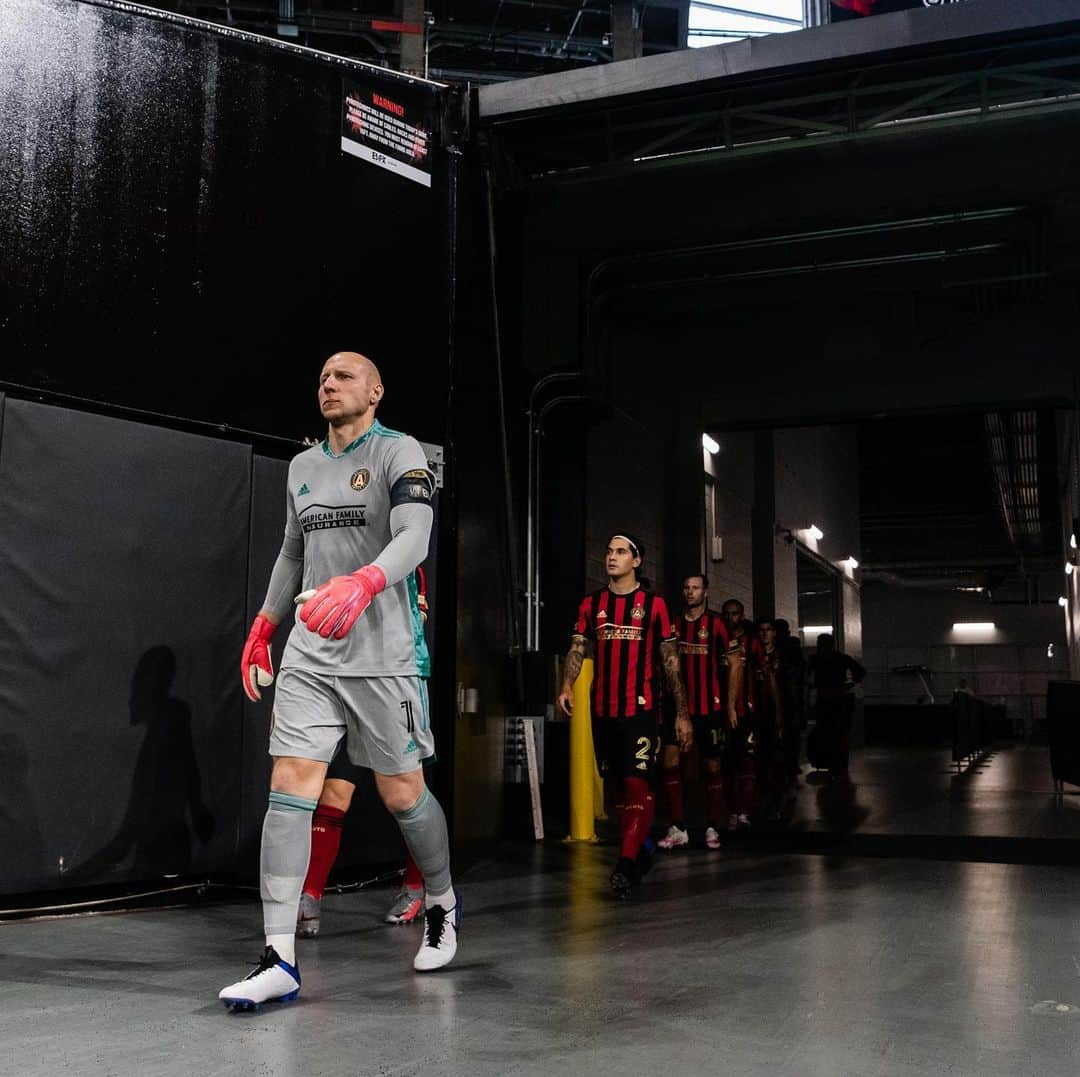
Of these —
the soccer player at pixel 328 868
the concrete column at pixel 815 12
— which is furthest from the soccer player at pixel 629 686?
the concrete column at pixel 815 12

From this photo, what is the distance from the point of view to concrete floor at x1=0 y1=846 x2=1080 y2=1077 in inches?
112

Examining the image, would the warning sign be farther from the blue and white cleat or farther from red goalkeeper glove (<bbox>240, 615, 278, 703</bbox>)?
the blue and white cleat

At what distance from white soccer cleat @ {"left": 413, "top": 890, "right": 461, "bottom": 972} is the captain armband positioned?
4.46 feet

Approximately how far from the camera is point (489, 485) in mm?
7961

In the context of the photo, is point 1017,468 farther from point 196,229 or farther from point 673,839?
point 196,229

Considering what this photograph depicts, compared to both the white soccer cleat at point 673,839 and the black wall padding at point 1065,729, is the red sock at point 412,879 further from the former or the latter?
the black wall padding at point 1065,729

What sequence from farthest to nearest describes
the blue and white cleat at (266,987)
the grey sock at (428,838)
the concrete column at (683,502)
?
1. the concrete column at (683,502)
2. the grey sock at (428,838)
3. the blue and white cleat at (266,987)

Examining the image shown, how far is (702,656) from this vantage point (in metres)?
8.35

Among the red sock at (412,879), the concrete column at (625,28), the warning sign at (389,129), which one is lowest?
the red sock at (412,879)

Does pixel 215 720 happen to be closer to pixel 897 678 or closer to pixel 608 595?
pixel 608 595

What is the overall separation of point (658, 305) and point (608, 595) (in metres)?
8.27

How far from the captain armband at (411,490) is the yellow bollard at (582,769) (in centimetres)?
447

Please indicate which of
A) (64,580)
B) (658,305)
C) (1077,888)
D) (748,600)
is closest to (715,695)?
(1077,888)

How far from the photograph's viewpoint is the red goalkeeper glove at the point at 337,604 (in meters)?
3.24
